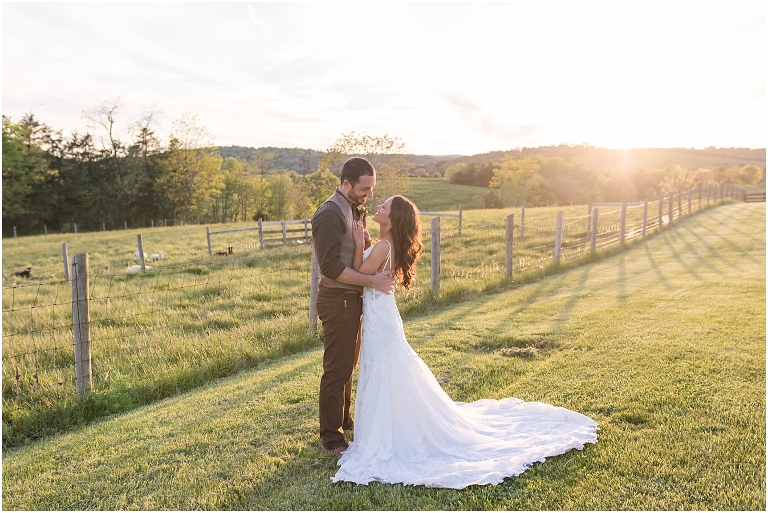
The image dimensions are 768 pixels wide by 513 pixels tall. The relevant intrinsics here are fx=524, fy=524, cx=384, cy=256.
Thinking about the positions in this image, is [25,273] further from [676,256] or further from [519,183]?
[519,183]

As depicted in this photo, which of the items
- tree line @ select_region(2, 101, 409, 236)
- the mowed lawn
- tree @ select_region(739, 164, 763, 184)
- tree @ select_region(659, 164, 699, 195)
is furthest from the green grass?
the mowed lawn

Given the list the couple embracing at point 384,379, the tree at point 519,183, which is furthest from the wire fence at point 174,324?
the tree at point 519,183

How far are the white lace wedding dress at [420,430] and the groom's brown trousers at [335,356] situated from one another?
134mm

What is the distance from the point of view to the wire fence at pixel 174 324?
6633 mm

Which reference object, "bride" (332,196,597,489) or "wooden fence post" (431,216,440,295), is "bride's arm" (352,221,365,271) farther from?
"wooden fence post" (431,216,440,295)

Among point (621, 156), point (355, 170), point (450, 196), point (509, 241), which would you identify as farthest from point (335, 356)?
point (621, 156)

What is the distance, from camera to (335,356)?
4480 mm

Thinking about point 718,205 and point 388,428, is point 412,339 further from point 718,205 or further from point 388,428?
point 718,205

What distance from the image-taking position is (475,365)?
6.61 m

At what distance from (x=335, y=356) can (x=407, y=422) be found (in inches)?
32.0

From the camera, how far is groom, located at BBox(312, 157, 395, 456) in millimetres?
4203

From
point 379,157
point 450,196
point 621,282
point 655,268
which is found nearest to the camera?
Answer: point 621,282

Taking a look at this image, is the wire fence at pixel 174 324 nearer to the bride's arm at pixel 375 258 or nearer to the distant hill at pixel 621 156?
the bride's arm at pixel 375 258

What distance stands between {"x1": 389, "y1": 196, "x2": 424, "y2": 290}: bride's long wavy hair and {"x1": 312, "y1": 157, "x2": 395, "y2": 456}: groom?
0.55 ft
